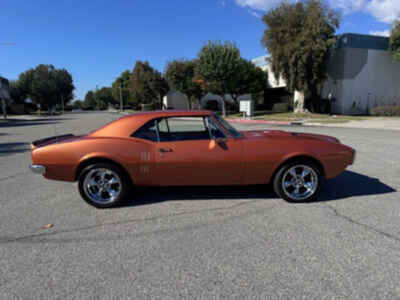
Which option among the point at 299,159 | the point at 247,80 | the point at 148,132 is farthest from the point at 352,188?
the point at 247,80

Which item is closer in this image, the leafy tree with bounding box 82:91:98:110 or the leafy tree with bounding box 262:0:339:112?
the leafy tree with bounding box 262:0:339:112

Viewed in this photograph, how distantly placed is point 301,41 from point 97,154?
94.2ft

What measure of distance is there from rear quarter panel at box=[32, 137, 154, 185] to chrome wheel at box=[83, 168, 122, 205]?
219mm

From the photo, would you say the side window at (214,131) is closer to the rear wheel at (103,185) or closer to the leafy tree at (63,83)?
the rear wheel at (103,185)

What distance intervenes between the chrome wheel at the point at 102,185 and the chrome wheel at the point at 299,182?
255 cm

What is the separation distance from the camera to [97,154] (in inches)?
145

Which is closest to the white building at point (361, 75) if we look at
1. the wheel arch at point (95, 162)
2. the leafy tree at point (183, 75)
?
the leafy tree at point (183, 75)

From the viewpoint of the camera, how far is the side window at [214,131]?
388 centimetres

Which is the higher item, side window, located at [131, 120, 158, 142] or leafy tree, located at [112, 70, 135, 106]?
leafy tree, located at [112, 70, 135, 106]

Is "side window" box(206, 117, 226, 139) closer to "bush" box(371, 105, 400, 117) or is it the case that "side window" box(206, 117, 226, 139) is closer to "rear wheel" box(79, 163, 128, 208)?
"rear wheel" box(79, 163, 128, 208)

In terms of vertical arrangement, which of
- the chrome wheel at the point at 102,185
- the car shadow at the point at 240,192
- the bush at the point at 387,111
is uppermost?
the bush at the point at 387,111

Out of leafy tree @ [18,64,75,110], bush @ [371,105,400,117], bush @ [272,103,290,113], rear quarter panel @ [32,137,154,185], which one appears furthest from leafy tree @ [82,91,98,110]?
rear quarter panel @ [32,137,154,185]

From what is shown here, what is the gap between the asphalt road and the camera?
2.19 meters

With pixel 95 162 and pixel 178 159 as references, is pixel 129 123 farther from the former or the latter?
pixel 178 159
